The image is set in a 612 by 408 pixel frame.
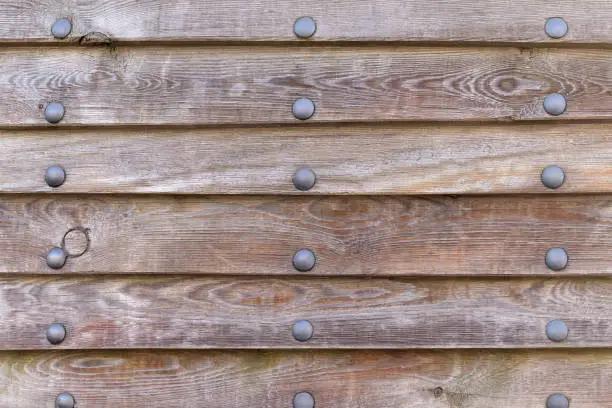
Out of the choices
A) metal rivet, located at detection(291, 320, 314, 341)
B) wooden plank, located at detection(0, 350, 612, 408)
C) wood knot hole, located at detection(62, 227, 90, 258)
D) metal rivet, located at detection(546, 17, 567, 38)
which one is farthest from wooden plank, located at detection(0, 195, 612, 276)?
metal rivet, located at detection(546, 17, 567, 38)

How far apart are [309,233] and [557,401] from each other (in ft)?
2.53

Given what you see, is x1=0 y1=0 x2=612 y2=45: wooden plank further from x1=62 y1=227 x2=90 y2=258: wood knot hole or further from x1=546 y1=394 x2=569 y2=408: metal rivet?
x1=546 y1=394 x2=569 y2=408: metal rivet

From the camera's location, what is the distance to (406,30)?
1688 mm

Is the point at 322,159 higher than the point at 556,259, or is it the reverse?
the point at 322,159

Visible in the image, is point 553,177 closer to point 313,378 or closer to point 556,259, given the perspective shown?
point 556,259

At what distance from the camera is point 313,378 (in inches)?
67.7

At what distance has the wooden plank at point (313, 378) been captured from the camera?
170cm

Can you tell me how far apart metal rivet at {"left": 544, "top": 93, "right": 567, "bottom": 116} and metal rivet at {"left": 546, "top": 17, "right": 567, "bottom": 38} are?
15 cm

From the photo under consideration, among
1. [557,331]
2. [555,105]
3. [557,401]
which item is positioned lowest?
[557,401]

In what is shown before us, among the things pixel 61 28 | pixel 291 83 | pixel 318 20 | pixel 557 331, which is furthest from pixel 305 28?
pixel 557 331

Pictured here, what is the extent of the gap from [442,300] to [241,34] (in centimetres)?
87

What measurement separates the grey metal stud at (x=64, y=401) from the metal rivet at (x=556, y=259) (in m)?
1.28

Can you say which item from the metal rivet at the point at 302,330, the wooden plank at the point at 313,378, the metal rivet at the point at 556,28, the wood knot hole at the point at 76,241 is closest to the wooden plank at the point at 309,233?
the wood knot hole at the point at 76,241

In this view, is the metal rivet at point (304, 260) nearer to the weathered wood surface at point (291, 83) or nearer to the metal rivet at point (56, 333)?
the weathered wood surface at point (291, 83)
